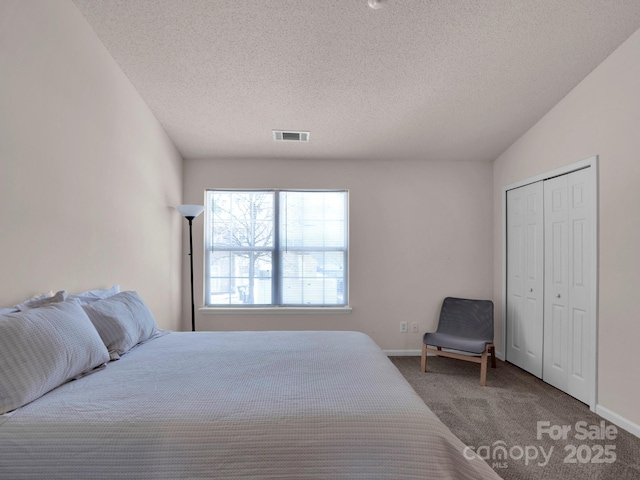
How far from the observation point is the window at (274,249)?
4.01 metres

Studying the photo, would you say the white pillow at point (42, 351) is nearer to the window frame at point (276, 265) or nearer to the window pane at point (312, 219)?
the window frame at point (276, 265)

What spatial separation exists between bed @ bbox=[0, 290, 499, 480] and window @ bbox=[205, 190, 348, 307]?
8.43ft

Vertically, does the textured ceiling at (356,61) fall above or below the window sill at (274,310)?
above

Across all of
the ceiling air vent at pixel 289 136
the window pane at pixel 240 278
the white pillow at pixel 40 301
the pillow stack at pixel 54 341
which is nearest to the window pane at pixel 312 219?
the window pane at pixel 240 278

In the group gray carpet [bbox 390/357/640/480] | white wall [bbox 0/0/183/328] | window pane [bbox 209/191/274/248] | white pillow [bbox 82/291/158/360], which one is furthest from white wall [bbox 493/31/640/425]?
white wall [bbox 0/0/183/328]

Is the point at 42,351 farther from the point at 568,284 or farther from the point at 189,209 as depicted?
the point at 568,284

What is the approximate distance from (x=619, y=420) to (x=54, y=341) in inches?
136

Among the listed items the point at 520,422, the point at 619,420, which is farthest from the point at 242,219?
the point at 619,420

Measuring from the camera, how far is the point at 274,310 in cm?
391

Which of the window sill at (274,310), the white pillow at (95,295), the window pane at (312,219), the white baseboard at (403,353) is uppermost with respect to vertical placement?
the window pane at (312,219)

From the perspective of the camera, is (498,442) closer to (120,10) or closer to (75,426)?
(75,426)

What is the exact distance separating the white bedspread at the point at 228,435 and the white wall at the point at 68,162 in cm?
85

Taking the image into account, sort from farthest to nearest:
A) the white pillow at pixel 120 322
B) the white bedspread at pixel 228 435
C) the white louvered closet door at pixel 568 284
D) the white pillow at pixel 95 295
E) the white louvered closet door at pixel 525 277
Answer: the white louvered closet door at pixel 525 277 → the white louvered closet door at pixel 568 284 → the white pillow at pixel 95 295 → the white pillow at pixel 120 322 → the white bedspread at pixel 228 435

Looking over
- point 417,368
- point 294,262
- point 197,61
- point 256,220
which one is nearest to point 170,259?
point 256,220
